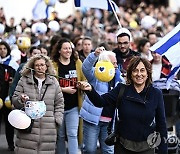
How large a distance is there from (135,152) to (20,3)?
12.9 m

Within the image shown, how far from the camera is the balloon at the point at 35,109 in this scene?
23.4ft

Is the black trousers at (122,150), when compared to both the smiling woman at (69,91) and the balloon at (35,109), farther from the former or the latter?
the smiling woman at (69,91)

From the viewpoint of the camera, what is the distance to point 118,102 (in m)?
6.38

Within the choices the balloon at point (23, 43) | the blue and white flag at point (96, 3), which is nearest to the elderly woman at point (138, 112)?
the blue and white flag at point (96, 3)

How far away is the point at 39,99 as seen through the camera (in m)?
7.55

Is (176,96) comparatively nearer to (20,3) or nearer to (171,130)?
(171,130)

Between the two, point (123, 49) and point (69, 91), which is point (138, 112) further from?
point (123, 49)

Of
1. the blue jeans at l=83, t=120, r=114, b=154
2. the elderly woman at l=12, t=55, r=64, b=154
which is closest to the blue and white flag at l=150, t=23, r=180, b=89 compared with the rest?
the blue jeans at l=83, t=120, r=114, b=154

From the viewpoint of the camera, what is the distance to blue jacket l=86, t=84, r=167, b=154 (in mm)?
6297

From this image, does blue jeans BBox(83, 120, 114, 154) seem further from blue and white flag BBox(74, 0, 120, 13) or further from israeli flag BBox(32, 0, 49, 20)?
israeli flag BBox(32, 0, 49, 20)

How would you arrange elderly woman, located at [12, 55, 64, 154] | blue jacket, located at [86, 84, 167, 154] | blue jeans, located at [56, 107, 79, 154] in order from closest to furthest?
blue jacket, located at [86, 84, 167, 154] → elderly woman, located at [12, 55, 64, 154] → blue jeans, located at [56, 107, 79, 154]

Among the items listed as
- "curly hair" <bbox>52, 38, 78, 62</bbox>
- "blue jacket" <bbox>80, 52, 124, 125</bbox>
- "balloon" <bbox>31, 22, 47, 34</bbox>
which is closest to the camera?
"blue jacket" <bbox>80, 52, 124, 125</bbox>

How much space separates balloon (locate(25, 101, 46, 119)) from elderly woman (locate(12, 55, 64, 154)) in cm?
23

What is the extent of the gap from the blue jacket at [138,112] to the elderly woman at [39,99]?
1298 mm
